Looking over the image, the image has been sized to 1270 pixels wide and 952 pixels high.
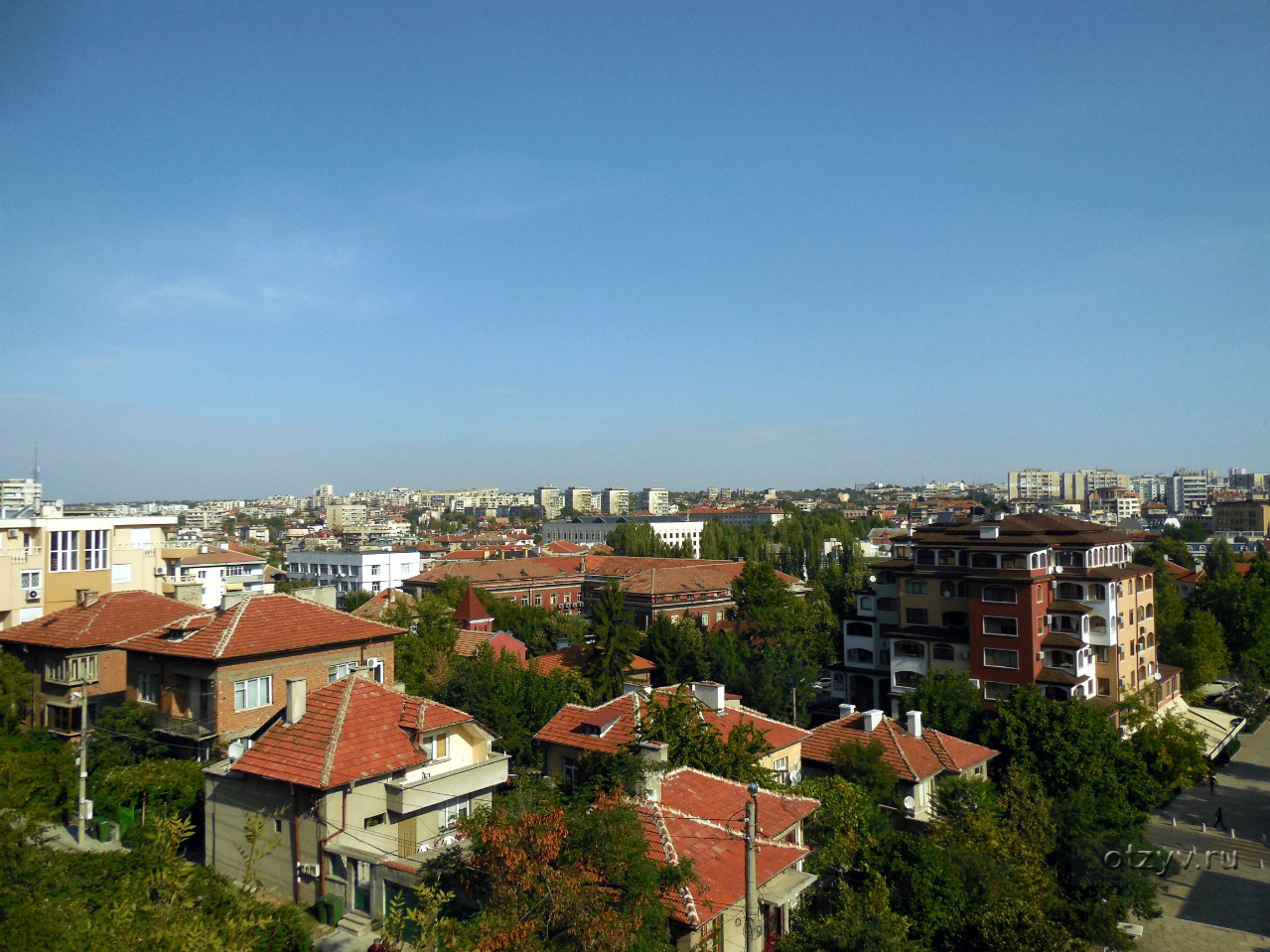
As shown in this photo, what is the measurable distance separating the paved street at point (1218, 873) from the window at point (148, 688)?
2893cm

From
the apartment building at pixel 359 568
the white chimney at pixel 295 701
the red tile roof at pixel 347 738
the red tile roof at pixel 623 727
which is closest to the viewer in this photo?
the red tile roof at pixel 347 738

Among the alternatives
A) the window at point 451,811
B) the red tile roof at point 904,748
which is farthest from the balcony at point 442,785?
the red tile roof at point 904,748

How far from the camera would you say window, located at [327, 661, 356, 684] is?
2754cm

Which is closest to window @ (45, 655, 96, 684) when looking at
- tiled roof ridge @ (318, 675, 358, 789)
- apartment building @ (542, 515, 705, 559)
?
tiled roof ridge @ (318, 675, 358, 789)

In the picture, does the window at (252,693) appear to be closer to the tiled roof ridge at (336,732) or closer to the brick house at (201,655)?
the brick house at (201,655)

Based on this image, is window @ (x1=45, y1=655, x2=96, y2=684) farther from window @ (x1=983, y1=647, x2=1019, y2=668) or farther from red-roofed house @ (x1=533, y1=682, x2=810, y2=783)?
window @ (x1=983, y1=647, x2=1019, y2=668)

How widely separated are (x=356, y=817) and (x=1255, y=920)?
25.0 metres

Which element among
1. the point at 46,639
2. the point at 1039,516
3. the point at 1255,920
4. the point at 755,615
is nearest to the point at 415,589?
the point at 755,615

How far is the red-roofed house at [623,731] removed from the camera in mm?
23453

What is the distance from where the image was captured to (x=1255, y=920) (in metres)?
24.5

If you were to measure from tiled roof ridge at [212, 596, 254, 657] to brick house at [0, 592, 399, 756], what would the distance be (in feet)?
0.12

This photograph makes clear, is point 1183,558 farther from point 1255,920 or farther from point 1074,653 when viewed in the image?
point 1255,920

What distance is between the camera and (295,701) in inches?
752

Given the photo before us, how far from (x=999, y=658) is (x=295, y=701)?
30.6 meters
